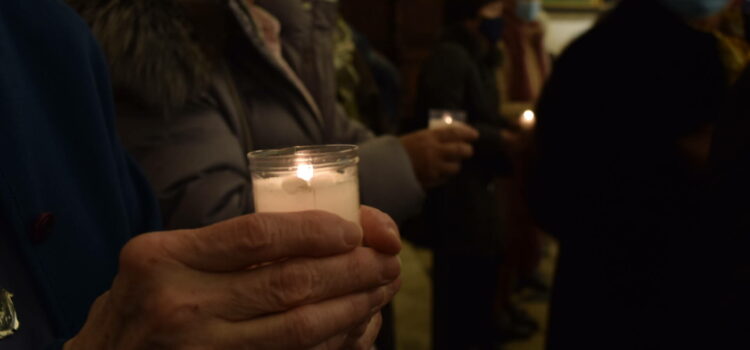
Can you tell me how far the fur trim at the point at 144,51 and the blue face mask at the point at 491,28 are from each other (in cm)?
197

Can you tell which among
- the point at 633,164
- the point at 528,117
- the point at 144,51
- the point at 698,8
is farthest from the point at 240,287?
the point at 698,8

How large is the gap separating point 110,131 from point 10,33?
17 cm

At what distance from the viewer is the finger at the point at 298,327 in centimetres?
42

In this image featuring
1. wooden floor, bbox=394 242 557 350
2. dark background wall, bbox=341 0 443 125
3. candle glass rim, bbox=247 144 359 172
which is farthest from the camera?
dark background wall, bbox=341 0 443 125

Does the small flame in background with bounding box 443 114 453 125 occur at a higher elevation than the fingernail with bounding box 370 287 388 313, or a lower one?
higher

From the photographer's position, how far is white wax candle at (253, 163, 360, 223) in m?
0.49

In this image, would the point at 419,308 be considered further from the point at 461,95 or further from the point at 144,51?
the point at 144,51

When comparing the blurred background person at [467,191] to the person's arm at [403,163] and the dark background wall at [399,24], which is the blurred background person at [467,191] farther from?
the dark background wall at [399,24]

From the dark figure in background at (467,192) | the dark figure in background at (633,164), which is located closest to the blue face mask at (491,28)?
the dark figure in background at (467,192)

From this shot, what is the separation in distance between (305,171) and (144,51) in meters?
0.60

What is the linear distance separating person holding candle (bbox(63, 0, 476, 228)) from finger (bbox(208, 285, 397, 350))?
535 millimetres

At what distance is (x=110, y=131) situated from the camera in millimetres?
742

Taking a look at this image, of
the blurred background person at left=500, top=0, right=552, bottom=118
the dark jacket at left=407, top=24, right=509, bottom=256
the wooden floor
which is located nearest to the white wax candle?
the dark jacket at left=407, top=24, right=509, bottom=256

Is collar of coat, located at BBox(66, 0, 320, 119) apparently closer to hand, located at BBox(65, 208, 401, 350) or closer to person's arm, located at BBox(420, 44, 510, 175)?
hand, located at BBox(65, 208, 401, 350)
